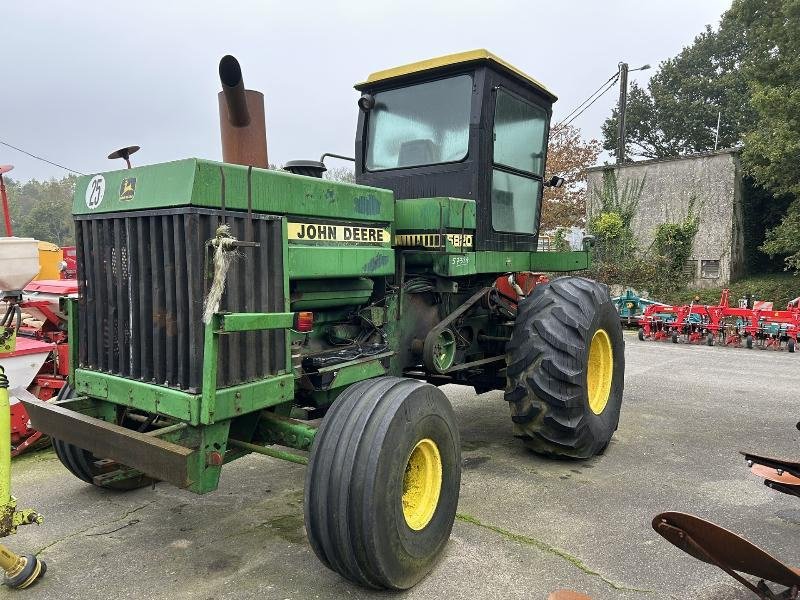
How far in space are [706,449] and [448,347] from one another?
7.59 ft

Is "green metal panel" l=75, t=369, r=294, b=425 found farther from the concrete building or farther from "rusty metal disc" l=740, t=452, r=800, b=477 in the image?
the concrete building

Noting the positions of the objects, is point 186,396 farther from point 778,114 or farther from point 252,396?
point 778,114

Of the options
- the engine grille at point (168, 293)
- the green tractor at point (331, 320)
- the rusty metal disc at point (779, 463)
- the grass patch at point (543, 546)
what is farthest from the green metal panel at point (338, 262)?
the rusty metal disc at point (779, 463)

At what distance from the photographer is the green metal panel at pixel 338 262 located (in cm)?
308

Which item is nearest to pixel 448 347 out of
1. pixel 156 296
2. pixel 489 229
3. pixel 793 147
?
pixel 489 229

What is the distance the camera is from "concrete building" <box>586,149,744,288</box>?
1669 cm

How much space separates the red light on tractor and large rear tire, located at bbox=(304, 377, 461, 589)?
571 mm

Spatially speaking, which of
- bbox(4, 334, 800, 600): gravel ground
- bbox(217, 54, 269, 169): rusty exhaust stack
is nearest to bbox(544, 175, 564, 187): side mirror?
bbox(4, 334, 800, 600): gravel ground

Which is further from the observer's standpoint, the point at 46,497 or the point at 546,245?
the point at 546,245

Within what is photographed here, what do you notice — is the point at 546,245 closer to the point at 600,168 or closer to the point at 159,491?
the point at 159,491

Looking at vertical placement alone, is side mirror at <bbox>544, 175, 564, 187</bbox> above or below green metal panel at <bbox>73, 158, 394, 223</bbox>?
above

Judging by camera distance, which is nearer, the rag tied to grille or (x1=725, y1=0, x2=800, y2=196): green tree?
the rag tied to grille

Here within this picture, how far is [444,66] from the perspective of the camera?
166 inches

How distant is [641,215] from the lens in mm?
18078
